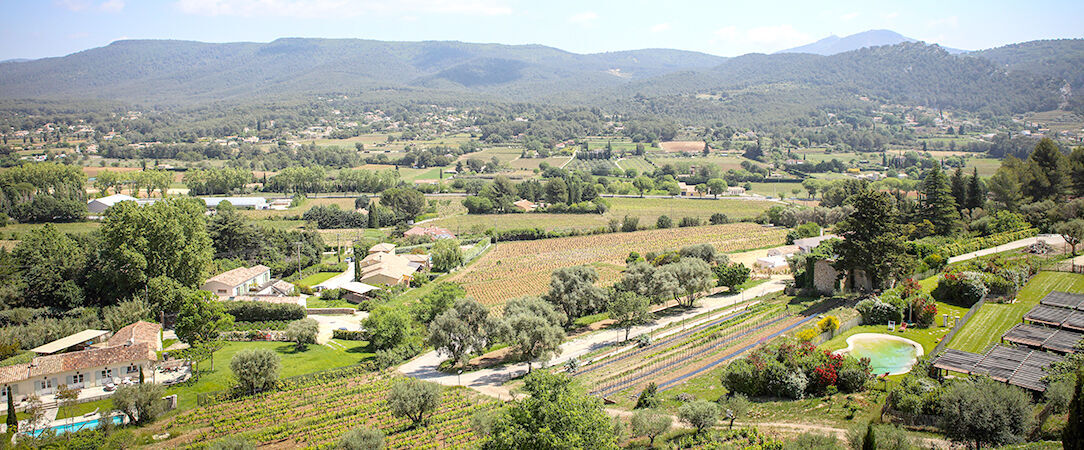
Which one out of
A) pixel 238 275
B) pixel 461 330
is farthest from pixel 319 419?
pixel 238 275

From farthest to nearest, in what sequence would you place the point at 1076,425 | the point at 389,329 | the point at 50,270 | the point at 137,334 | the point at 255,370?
the point at 50,270, the point at 389,329, the point at 137,334, the point at 255,370, the point at 1076,425

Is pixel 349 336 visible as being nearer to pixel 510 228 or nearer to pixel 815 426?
pixel 815 426

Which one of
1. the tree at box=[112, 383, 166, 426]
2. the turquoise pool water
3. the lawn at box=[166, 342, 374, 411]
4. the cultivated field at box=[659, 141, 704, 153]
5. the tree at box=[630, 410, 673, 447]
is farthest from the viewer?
the cultivated field at box=[659, 141, 704, 153]

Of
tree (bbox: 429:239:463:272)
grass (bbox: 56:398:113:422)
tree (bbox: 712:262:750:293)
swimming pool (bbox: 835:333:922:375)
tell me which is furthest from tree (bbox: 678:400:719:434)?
tree (bbox: 429:239:463:272)

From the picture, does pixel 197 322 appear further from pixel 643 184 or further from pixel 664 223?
pixel 643 184

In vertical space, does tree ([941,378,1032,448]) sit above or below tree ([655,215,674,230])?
above

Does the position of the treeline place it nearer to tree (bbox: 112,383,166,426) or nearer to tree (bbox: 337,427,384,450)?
tree (bbox: 112,383,166,426)

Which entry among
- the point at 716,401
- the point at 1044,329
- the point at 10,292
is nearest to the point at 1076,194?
the point at 1044,329
